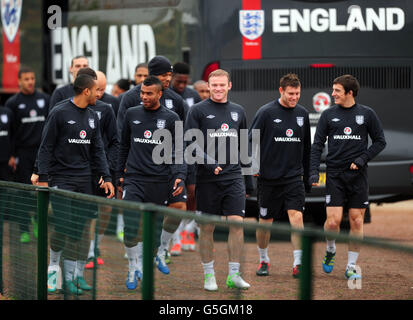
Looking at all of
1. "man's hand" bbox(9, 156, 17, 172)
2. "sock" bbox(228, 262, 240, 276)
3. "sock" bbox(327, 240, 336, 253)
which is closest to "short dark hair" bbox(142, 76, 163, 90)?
"sock" bbox(228, 262, 240, 276)

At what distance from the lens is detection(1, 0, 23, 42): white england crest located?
16.9 m

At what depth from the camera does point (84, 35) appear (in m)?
13.4

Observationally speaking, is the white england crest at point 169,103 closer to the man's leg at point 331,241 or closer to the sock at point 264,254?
the man's leg at point 331,241

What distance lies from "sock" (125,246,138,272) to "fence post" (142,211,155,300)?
13.1 inches

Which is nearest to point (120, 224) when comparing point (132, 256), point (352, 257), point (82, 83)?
point (132, 256)

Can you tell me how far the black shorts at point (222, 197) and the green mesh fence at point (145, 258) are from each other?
73.0 inches

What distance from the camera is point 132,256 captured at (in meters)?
5.97

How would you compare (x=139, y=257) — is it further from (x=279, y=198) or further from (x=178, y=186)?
(x=279, y=198)

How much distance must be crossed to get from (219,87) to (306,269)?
4646 millimetres

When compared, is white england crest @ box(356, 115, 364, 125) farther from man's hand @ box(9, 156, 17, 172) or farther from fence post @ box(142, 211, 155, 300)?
man's hand @ box(9, 156, 17, 172)
